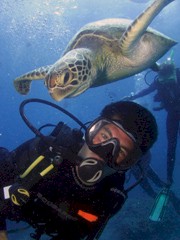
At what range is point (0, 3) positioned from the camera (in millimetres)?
23484

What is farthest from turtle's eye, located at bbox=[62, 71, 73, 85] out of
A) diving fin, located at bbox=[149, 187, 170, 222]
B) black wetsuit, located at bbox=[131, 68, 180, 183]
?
black wetsuit, located at bbox=[131, 68, 180, 183]

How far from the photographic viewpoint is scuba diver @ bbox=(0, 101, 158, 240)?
7.11 ft

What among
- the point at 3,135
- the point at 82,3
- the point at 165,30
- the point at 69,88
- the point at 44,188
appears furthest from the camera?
the point at 3,135

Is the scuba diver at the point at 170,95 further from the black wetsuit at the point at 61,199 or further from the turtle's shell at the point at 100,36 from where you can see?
the black wetsuit at the point at 61,199

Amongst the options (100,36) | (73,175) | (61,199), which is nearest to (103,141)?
(73,175)

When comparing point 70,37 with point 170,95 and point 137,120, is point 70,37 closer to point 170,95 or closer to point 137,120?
point 170,95

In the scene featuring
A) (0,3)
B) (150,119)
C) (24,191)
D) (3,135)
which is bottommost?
(3,135)

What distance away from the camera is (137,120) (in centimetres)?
240

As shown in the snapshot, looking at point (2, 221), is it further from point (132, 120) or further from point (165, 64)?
point (165, 64)

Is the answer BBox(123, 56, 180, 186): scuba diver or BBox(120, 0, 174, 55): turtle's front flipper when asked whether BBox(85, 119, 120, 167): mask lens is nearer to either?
BBox(120, 0, 174, 55): turtle's front flipper

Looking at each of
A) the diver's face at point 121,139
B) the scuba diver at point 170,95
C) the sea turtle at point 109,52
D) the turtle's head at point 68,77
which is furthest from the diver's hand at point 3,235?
the scuba diver at point 170,95

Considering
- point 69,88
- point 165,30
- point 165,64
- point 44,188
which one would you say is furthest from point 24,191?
point 165,30

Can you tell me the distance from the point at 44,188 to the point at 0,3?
24.9 m

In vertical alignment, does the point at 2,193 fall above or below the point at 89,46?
below
